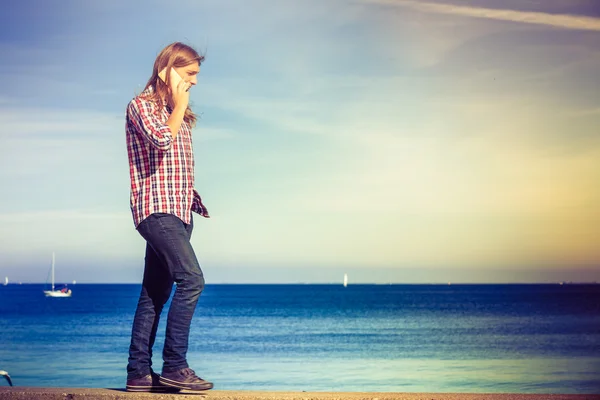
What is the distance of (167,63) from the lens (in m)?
3.82

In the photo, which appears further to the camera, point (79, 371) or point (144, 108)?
point (79, 371)

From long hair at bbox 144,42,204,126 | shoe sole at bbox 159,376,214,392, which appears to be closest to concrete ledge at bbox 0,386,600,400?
shoe sole at bbox 159,376,214,392

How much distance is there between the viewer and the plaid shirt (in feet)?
12.0

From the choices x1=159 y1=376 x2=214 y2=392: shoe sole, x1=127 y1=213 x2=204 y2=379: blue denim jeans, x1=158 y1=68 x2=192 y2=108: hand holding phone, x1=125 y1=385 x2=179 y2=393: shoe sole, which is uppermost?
x1=158 y1=68 x2=192 y2=108: hand holding phone

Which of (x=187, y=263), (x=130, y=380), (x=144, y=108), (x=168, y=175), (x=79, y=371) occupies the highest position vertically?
(x=144, y=108)

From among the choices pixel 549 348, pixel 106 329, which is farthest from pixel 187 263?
pixel 106 329

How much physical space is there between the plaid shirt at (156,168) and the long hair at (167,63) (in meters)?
0.05

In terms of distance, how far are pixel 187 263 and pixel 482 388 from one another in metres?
16.4

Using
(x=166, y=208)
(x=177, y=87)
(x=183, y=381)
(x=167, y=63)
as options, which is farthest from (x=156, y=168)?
(x=183, y=381)

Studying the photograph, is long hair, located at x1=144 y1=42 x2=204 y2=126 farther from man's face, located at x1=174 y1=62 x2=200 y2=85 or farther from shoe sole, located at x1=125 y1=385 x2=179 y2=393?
shoe sole, located at x1=125 y1=385 x2=179 y2=393

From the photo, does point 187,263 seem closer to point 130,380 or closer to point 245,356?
point 130,380

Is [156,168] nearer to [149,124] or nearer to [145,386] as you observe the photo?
[149,124]

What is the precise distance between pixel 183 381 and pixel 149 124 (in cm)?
125

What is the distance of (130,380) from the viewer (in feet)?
12.4
